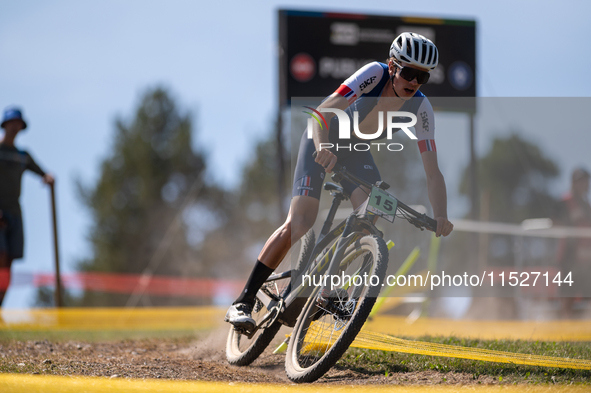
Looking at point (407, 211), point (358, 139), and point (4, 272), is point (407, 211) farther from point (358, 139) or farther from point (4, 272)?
point (4, 272)

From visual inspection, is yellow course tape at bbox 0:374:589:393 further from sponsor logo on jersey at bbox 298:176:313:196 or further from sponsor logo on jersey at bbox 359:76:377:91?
sponsor logo on jersey at bbox 359:76:377:91

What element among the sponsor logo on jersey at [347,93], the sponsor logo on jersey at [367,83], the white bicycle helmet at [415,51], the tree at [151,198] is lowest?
the tree at [151,198]

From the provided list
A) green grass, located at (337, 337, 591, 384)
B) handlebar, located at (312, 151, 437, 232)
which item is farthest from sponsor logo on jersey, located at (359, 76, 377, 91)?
green grass, located at (337, 337, 591, 384)

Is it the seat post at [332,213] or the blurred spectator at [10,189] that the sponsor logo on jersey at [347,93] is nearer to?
the seat post at [332,213]

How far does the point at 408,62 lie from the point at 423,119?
1.60 ft

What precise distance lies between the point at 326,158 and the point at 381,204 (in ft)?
1.50

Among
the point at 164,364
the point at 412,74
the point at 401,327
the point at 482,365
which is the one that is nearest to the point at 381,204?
the point at 412,74

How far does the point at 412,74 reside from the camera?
12.8ft

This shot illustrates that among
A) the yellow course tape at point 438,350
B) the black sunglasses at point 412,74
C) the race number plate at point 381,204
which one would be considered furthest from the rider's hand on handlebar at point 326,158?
the yellow course tape at point 438,350

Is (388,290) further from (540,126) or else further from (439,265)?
(540,126)

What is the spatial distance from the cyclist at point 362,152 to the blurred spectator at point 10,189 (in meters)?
4.32

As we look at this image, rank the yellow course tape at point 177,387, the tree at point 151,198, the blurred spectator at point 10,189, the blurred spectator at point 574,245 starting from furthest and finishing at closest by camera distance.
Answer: the tree at point 151,198 → the blurred spectator at point 574,245 → the blurred spectator at point 10,189 → the yellow course tape at point 177,387

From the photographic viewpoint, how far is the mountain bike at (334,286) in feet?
11.1

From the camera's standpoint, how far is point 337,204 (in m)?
4.15
